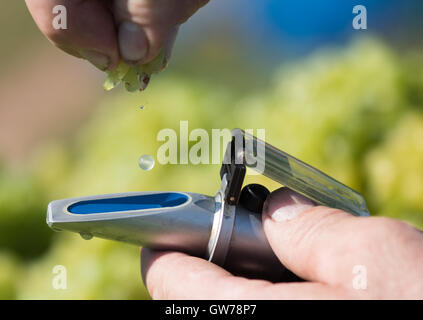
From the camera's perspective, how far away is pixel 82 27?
640mm

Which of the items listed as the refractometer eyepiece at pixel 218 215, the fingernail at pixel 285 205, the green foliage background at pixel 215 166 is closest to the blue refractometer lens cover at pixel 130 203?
the refractometer eyepiece at pixel 218 215

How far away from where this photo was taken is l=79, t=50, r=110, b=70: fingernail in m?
0.66

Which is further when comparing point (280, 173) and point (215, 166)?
point (215, 166)

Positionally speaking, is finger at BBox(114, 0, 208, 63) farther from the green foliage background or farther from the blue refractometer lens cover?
the green foliage background

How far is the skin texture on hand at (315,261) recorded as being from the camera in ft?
1.67

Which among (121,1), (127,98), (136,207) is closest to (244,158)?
(136,207)

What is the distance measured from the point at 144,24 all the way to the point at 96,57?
8 cm

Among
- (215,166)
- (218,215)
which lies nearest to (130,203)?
(218,215)

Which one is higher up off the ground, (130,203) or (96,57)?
(96,57)

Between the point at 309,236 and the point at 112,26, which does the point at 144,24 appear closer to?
Result: the point at 112,26

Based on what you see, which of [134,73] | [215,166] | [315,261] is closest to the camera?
[315,261]

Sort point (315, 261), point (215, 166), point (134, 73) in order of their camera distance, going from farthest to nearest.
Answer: point (215, 166) → point (134, 73) → point (315, 261)

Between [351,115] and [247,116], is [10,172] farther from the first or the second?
[351,115]

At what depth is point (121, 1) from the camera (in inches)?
25.1
